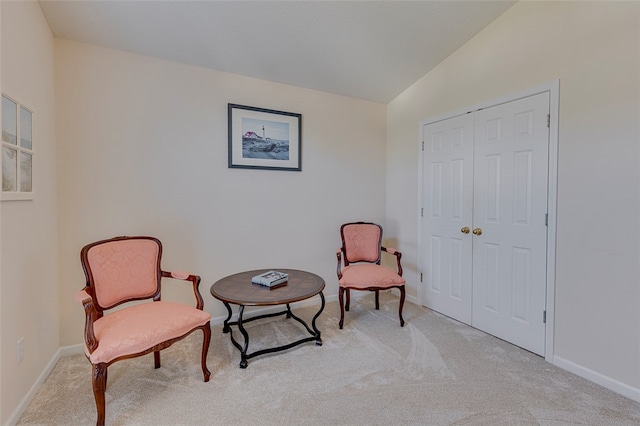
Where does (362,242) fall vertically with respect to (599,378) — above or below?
above

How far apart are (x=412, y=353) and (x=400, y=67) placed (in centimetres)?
282

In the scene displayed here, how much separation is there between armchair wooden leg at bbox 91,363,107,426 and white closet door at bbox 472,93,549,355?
3.00 meters

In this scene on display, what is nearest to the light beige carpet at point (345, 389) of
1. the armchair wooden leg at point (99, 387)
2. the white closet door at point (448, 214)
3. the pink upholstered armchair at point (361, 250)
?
the armchair wooden leg at point (99, 387)

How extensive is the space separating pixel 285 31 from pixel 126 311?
8.14 ft

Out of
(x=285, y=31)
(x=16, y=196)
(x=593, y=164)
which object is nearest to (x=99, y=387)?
(x=16, y=196)

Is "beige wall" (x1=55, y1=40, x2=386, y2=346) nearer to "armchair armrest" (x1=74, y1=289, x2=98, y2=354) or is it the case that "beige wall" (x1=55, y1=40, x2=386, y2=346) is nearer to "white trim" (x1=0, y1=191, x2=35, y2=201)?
"white trim" (x1=0, y1=191, x2=35, y2=201)

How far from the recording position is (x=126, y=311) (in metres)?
2.00

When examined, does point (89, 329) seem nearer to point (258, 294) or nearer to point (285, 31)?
point (258, 294)

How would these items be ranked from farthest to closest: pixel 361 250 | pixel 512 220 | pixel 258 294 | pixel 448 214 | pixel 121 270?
1. pixel 361 250
2. pixel 448 214
3. pixel 512 220
4. pixel 258 294
5. pixel 121 270

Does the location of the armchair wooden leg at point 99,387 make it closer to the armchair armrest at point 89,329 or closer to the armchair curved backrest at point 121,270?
the armchair armrest at point 89,329

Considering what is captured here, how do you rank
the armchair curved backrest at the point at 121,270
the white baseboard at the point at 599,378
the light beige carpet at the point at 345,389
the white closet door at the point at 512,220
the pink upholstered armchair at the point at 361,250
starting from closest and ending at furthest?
the light beige carpet at the point at 345,389, the white baseboard at the point at 599,378, the armchair curved backrest at the point at 121,270, the white closet door at the point at 512,220, the pink upholstered armchair at the point at 361,250

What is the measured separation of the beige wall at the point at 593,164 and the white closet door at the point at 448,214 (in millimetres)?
620

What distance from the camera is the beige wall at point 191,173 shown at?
7.85ft

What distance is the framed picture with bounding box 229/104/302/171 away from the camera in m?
3.00
